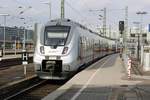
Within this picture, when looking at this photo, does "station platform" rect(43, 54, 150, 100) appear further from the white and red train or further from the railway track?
the white and red train

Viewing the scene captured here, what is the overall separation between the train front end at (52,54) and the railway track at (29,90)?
0.77 meters

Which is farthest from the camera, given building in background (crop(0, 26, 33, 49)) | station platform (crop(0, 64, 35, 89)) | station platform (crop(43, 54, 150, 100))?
building in background (crop(0, 26, 33, 49))

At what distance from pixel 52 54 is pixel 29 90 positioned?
334 cm

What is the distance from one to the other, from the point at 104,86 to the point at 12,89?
427 centimetres

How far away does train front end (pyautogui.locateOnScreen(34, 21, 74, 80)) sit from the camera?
72.5 feet

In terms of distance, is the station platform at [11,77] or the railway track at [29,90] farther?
the station platform at [11,77]

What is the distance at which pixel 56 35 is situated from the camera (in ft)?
76.0

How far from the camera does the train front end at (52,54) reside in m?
22.1

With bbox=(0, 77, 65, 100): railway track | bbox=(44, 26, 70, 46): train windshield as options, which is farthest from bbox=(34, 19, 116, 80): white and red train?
bbox=(0, 77, 65, 100): railway track

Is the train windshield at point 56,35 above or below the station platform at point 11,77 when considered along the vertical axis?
above

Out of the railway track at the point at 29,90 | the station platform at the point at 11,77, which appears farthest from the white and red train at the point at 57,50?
the station platform at the point at 11,77

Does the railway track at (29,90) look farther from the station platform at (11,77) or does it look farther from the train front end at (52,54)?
the train front end at (52,54)

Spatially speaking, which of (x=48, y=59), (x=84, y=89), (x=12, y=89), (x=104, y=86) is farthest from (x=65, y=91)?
(x=48, y=59)

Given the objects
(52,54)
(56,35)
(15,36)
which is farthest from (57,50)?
(15,36)
